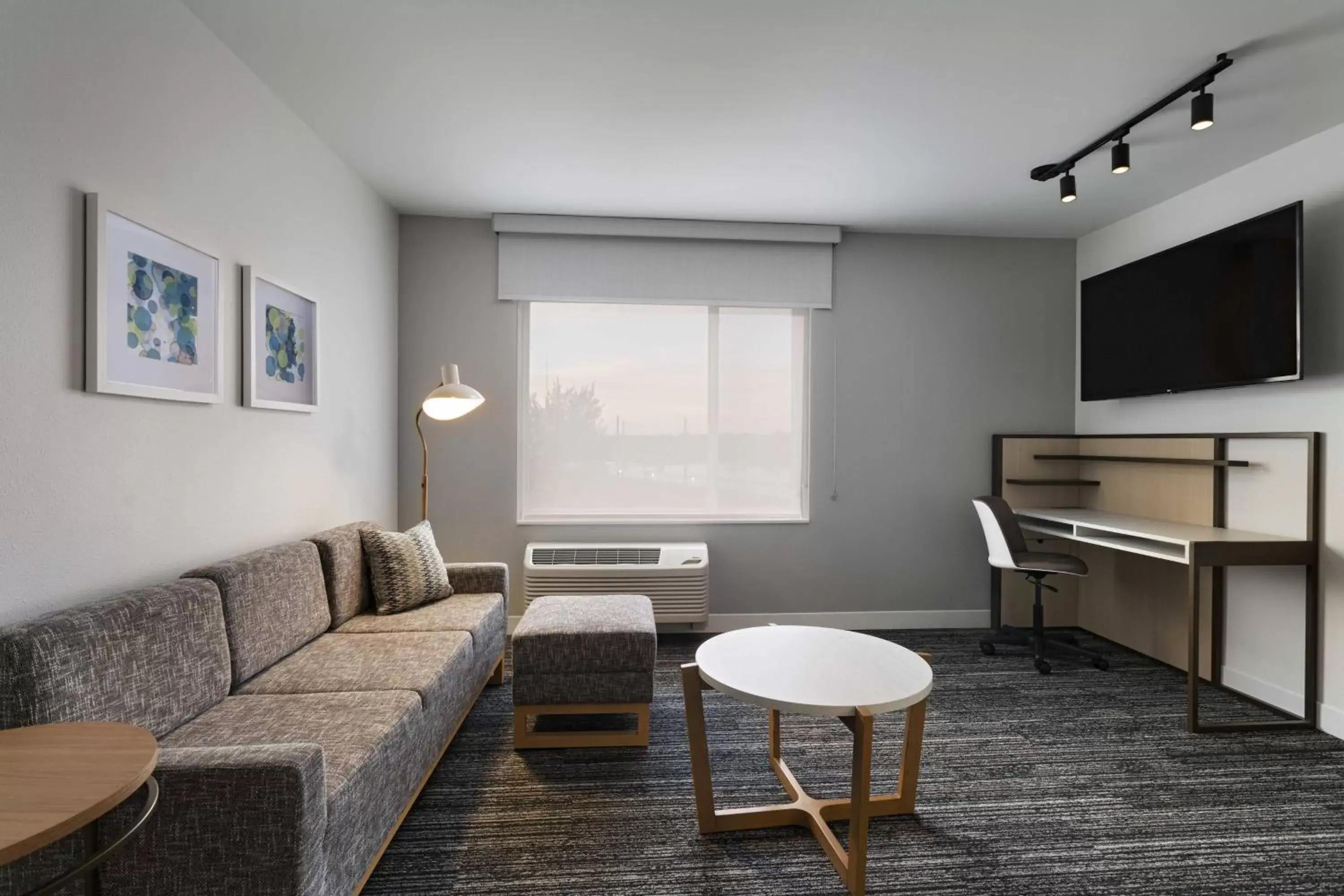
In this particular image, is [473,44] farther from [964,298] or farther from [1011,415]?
[1011,415]

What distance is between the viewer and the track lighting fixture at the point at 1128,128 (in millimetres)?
2275

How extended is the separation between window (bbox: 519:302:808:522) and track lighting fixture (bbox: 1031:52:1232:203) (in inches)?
60.1

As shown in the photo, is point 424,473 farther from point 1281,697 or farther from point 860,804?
point 1281,697

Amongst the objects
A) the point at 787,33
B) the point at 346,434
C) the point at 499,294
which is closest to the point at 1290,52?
the point at 787,33

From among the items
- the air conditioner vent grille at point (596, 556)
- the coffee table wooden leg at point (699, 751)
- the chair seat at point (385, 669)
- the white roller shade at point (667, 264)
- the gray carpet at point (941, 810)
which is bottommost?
the gray carpet at point (941, 810)

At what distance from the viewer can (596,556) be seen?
152 inches

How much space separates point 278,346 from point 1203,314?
13.9ft

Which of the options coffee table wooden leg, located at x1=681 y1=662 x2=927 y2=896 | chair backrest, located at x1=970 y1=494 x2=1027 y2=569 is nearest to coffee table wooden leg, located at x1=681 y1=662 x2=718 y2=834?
coffee table wooden leg, located at x1=681 y1=662 x2=927 y2=896

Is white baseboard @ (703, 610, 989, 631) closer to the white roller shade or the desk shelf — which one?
the desk shelf

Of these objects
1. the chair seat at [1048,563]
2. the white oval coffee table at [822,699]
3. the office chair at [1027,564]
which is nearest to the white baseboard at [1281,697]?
the office chair at [1027,564]

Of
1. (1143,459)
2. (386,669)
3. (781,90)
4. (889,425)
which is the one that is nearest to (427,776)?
(386,669)

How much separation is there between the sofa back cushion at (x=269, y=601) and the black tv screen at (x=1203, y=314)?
409cm

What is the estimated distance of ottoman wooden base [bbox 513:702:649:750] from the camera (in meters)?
2.49

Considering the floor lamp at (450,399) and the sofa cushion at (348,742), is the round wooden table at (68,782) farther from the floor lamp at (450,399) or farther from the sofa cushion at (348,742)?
the floor lamp at (450,399)
